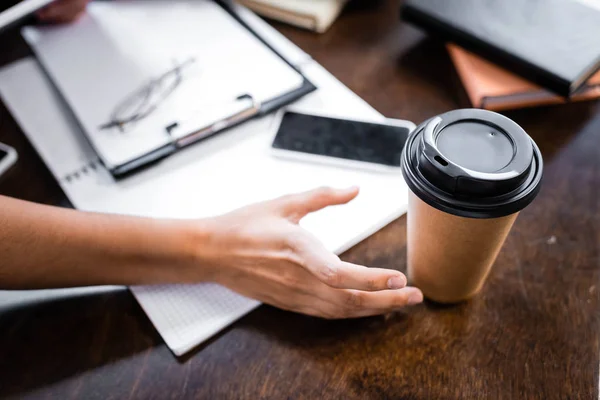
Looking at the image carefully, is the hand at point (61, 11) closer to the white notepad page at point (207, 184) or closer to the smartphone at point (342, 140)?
the white notepad page at point (207, 184)

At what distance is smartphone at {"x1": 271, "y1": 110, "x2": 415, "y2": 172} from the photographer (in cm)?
65

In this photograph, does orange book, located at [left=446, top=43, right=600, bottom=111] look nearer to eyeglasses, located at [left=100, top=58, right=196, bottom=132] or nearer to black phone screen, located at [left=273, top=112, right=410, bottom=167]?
black phone screen, located at [left=273, top=112, right=410, bottom=167]

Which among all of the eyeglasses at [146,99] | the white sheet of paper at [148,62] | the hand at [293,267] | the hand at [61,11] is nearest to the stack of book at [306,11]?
the white sheet of paper at [148,62]

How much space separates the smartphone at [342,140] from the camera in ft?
2.12

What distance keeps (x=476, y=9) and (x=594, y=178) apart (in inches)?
11.4

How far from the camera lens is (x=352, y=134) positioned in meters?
0.67

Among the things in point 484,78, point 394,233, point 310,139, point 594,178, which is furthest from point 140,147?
point 594,178

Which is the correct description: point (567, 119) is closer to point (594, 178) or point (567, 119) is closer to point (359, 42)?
point (594, 178)

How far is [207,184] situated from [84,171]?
0.57 ft

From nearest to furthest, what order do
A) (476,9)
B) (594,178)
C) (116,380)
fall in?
(116,380) → (594,178) → (476,9)

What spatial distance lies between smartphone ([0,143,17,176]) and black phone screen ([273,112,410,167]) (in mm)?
363

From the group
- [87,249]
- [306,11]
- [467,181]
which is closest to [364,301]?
[467,181]

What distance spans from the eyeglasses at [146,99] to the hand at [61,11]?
0.76ft

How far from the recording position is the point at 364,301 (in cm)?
50
